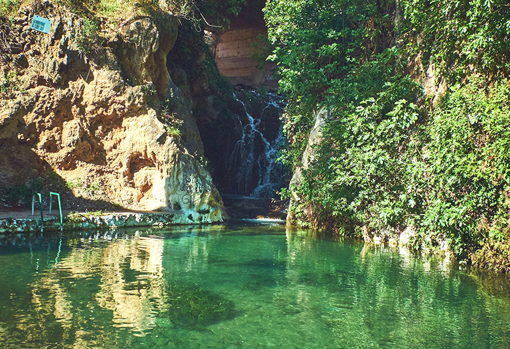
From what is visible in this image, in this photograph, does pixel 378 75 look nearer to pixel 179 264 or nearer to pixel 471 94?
pixel 471 94

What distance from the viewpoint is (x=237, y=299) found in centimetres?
565

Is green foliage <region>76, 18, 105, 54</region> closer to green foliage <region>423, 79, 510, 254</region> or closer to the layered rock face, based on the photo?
the layered rock face

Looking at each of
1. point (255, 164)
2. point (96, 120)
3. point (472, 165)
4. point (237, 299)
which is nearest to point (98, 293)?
point (237, 299)

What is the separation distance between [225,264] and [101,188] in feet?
31.2

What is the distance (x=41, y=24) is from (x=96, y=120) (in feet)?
12.8

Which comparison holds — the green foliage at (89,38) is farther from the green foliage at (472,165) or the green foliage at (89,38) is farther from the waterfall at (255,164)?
the green foliage at (472,165)

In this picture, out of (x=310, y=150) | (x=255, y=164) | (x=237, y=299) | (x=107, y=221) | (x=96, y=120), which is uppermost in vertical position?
(x=96, y=120)

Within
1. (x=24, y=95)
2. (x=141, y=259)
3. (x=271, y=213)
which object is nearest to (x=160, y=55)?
(x=24, y=95)

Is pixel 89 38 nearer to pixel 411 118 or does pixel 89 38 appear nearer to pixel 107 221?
pixel 107 221

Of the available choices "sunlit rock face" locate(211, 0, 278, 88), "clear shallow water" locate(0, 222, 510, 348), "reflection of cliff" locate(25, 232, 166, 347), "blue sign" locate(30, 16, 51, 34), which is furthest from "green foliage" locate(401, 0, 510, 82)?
"sunlit rock face" locate(211, 0, 278, 88)

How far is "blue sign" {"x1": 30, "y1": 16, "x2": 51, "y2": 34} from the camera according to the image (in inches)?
595

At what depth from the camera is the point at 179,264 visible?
7.95 m

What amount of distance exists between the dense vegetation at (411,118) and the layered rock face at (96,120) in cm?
490

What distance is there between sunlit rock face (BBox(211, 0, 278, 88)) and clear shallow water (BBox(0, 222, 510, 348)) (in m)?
22.2
